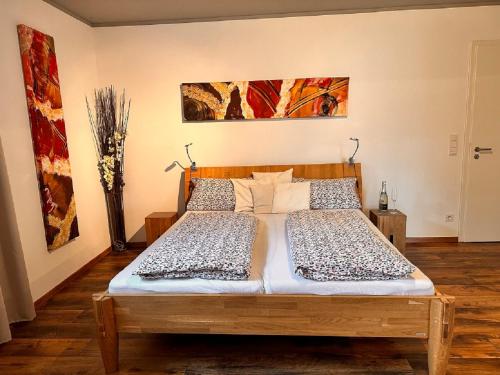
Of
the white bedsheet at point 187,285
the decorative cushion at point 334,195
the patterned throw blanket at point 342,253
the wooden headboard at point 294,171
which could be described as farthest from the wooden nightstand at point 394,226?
the white bedsheet at point 187,285

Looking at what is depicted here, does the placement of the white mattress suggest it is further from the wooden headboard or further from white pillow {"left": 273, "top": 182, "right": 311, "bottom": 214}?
the wooden headboard

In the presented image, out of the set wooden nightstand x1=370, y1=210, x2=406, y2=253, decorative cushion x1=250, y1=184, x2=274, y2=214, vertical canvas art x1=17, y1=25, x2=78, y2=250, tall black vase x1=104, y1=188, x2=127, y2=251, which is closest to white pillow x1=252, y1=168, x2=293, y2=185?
decorative cushion x1=250, y1=184, x2=274, y2=214

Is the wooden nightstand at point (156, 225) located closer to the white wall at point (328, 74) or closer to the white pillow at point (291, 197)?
the white wall at point (328, 74)

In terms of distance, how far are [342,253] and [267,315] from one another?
0.53 meters

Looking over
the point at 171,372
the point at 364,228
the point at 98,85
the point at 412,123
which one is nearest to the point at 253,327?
the point at 171,372

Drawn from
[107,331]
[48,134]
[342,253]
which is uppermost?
[48,134]

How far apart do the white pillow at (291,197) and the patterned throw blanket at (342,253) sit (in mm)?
524

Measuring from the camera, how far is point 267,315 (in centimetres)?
164

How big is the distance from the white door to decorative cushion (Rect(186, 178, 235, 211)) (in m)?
2.46

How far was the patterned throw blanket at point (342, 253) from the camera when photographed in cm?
163

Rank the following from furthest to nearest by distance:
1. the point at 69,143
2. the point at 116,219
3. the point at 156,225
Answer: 1. the point at 116,219
2. the point at 156,225
3. the point at 69,143

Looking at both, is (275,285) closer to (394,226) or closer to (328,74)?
(394,226)

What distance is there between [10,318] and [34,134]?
4.32ft

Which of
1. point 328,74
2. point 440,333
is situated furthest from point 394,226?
point 328,74
